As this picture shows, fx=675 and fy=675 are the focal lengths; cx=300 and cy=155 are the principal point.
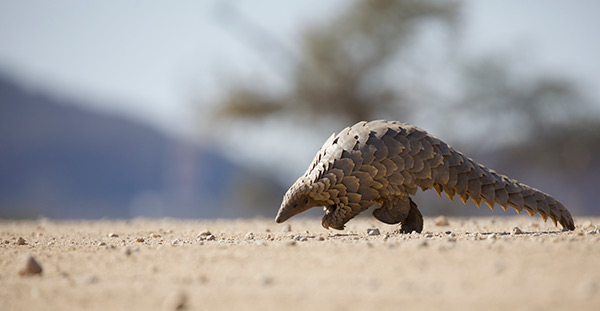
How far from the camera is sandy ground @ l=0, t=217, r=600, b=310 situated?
3604mm

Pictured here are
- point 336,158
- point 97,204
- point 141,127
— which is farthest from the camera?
point 141,127

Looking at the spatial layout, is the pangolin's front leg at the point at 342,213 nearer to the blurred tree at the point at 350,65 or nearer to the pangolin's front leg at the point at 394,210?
the pangolin's front leg at the point at 394,210

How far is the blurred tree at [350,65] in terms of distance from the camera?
23219 mm

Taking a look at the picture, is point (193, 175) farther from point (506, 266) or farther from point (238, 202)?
point (506, 266)

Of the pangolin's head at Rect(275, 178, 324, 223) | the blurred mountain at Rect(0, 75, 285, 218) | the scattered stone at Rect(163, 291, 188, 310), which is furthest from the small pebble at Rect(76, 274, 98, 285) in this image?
the blurred mountain at Rect(0, 75, 285, 218)

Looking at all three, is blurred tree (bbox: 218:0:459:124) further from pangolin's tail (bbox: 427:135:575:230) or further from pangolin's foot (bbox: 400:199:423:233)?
pangolin's tail (bbox: 427:135:575:230)

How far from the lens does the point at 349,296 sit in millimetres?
3709

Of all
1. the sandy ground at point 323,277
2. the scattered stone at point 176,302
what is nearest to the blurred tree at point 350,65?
the sandy ground at point 323,277

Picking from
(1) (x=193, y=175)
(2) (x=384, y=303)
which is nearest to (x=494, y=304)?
(2) (x=384, y=303)

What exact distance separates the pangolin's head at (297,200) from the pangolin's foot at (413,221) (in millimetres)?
985

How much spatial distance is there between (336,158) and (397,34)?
1754cm

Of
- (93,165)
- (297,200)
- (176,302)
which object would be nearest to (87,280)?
(176,302)

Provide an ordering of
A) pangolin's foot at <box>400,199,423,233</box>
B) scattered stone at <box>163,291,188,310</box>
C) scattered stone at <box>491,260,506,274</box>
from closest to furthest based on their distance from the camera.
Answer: scattered stone at <box>163,291,188,310</box> → scattered stone at <box>491,260,506,274</box> → pangolin's foot at <box>400,199,423,233</box>

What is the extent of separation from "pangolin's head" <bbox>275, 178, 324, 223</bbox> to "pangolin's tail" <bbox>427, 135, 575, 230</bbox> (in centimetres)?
135
